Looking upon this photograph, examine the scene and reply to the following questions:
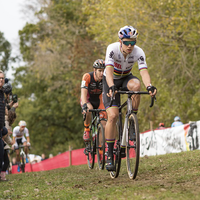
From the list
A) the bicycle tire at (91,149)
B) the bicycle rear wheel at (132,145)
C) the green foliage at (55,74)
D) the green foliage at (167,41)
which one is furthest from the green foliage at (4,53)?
the bicycle rear wheel at (132,145)

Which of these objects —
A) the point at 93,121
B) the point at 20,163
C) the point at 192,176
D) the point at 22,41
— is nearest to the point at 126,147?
the point at 192,176

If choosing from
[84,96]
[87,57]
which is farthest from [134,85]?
[87,57]

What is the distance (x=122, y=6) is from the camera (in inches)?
815

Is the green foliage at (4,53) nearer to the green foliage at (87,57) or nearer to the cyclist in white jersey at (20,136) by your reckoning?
the green foliage at (87,57)

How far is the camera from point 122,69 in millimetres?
7191

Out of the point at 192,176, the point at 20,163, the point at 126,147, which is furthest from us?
the point at 20,163

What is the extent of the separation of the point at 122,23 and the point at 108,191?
16037mm

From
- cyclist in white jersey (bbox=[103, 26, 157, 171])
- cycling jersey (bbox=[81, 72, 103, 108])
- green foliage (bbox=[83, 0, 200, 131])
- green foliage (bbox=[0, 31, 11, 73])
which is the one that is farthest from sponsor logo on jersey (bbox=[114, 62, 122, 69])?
green foliage (bbox=[0, 31, 11, 73])

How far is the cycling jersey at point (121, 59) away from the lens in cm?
691

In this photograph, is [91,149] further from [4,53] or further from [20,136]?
[4,53]

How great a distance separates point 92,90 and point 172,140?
7.22 meters

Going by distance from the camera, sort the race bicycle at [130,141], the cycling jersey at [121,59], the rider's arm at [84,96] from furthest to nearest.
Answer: the rider's arm at [84,96] → the cycling jersey at [121,59] → the race bicycle at [130,141]

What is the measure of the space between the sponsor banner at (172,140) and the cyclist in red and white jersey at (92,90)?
17.7 ft

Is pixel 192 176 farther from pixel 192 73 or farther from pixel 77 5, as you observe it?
pixel 77 5
